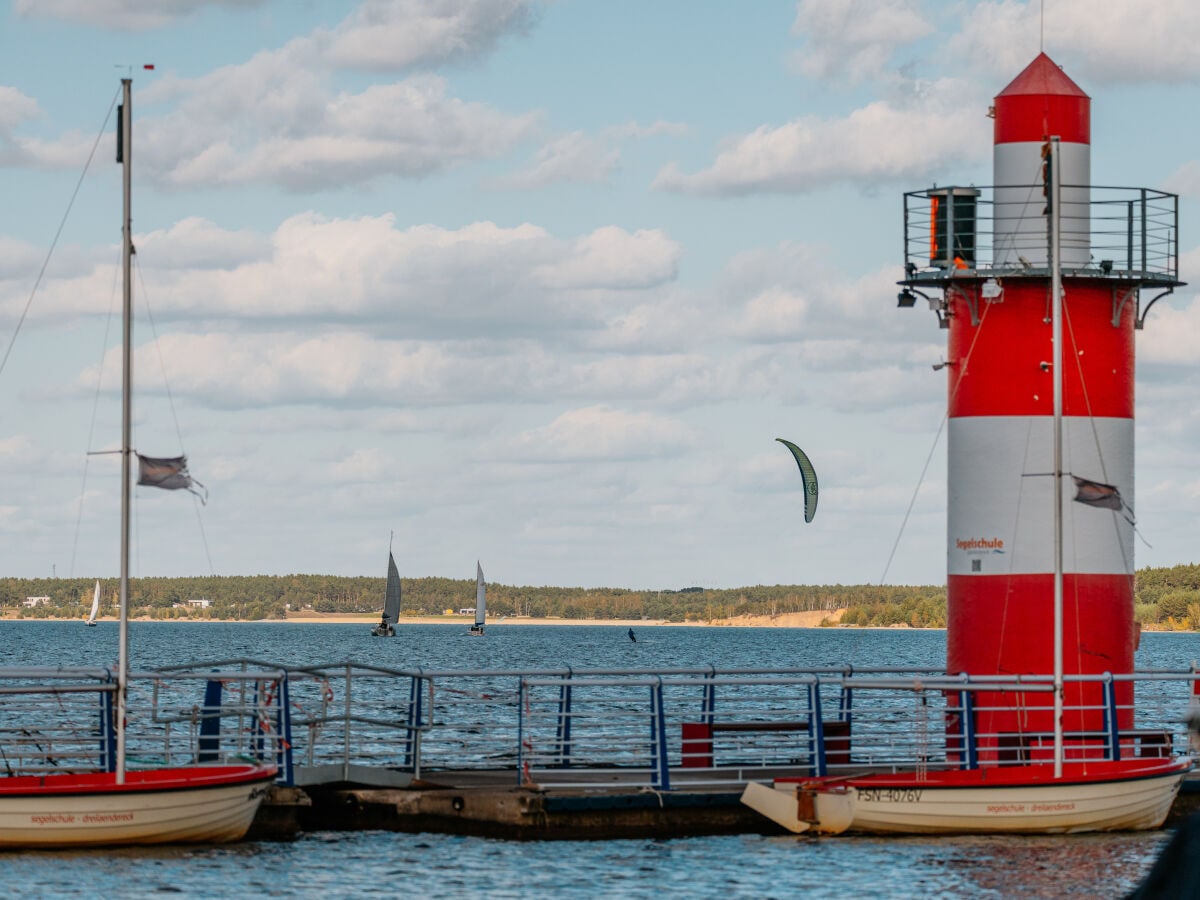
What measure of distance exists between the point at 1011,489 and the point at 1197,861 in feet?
57.2

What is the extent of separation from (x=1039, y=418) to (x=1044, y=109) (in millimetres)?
3836

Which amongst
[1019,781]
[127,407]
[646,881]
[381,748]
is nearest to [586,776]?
[646,881]

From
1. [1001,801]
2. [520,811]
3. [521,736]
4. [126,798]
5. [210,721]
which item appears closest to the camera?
[126,798]

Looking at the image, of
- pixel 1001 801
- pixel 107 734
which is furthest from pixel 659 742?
pixel 107 734

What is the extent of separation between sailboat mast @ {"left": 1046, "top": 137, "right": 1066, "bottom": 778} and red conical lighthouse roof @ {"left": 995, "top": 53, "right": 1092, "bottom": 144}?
134cm

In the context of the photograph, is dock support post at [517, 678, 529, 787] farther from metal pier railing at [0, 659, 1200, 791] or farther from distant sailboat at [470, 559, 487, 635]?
distant sailboat at [470, 559, 487, 635]

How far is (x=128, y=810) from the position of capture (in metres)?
20.9

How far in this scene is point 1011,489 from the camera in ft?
79.6

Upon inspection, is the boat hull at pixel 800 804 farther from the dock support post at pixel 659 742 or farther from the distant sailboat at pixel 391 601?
the distant sailboat at pixel 391 601

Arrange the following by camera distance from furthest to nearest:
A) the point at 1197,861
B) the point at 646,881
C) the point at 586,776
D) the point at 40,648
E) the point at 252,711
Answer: the point at 40,648 → the point at 586,776 → the point at 252,711 → the point at 646,881 → the point at 1197,861

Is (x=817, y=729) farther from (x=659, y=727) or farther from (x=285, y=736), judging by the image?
(x=285, y=736)

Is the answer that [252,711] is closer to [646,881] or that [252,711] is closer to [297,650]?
[646,881]

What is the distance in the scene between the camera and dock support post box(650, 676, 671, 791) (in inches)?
861

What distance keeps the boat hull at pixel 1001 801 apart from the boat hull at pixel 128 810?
232 inches
